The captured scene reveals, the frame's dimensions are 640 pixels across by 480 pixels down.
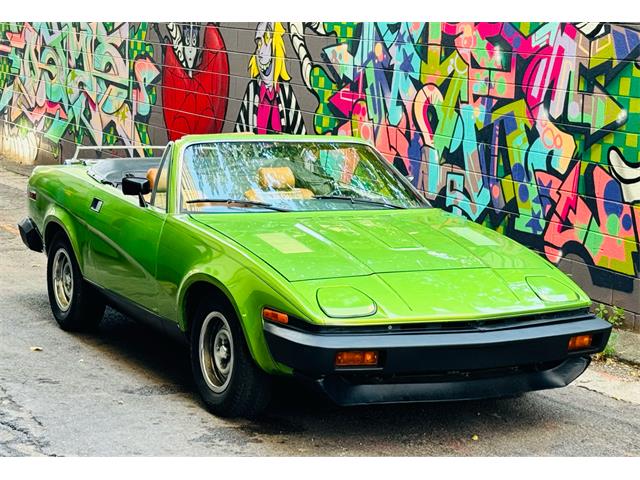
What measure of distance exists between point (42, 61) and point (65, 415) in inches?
543

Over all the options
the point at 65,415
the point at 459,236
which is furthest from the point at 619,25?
the point at 65,415

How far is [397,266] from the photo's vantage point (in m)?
6.24

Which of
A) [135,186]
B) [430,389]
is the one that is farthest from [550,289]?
[135,186]

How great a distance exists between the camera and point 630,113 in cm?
866

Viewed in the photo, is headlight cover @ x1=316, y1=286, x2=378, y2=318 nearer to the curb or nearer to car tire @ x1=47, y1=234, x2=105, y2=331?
car tire @ x1=47, y1=234, x2=105, y2=331

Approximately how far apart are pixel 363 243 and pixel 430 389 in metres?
1.04

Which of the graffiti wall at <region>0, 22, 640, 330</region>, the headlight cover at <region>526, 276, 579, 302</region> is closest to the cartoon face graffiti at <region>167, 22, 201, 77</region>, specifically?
the graffiti wall at <region>0, 22, 640, 330</region>

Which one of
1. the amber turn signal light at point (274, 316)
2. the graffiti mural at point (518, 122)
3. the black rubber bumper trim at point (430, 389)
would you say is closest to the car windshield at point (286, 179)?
the amber turn signal light at point (274, 316)

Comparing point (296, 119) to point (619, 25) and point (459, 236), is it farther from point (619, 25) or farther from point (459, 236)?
point (459, 236)

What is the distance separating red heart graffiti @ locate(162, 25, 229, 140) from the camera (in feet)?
47.6

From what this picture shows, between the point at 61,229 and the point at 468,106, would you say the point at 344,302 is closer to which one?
the point at 61,229

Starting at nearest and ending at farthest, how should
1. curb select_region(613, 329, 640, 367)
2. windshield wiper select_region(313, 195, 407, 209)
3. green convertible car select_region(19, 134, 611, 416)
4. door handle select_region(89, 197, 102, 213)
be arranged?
green convertible car select_region(19, 134, 611, 416) < windshield wiper select_region(313, 195, 407, 209) < door handle select_region(89, 197, 102, 213) < curb select_region(613, 329, 640, 367)

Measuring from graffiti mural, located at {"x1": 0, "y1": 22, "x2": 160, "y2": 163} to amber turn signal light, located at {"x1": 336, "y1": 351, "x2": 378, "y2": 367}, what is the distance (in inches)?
436

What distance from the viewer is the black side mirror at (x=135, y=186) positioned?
7.24 meters
